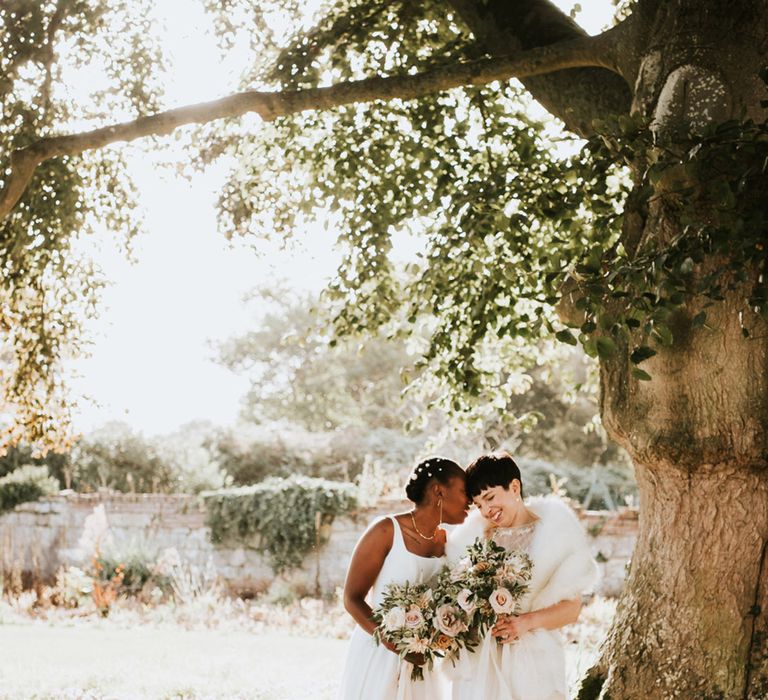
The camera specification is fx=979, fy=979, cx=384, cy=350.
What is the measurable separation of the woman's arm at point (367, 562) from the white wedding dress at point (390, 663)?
3 centimetres

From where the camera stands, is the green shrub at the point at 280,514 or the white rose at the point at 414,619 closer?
the white rose at the point at 414,619

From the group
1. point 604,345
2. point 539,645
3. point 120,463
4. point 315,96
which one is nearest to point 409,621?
point 539,645

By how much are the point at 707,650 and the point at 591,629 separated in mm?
7217

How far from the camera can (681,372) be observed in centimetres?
524

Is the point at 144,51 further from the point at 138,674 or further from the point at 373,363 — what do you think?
the point at 373,363

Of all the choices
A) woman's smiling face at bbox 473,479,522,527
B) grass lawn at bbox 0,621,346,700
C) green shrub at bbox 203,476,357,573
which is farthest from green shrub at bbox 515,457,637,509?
woman's smiling face at bbox 473,479,522,527

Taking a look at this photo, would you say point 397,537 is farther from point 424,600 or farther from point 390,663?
point 390,663

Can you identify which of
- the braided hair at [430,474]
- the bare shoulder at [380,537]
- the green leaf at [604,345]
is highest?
the green leaf at [604,345]

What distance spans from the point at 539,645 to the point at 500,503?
2.39 feet

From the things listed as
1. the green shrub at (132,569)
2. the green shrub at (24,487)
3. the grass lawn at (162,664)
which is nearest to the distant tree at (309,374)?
the green shrub at (24,487)

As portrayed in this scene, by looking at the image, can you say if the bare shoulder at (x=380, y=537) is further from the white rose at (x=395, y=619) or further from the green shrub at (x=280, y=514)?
the green shrub at (x=280, y=514)

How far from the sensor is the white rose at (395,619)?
474 cm

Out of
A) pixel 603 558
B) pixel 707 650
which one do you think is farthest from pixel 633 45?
pixel 603 558

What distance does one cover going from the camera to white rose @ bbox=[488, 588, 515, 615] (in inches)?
182
